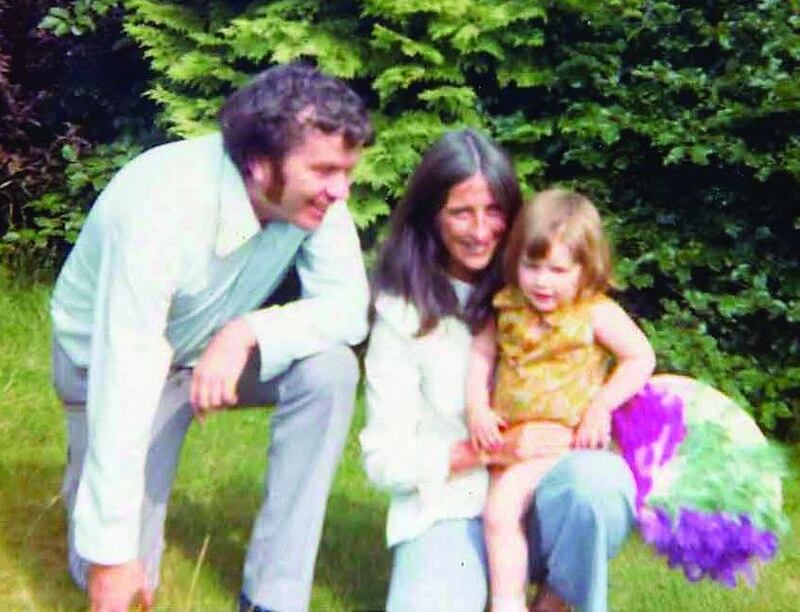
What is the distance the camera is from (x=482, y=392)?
139 inches

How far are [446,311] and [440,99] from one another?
2.40 meters

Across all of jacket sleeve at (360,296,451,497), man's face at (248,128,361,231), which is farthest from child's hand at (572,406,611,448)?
man's face at (248,128,361,231)

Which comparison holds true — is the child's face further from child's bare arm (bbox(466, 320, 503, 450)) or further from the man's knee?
the man's knee

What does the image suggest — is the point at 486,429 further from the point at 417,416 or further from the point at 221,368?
the point at 221,368

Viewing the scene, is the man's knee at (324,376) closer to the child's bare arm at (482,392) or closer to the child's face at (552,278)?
the child's bare arm at (482,392)

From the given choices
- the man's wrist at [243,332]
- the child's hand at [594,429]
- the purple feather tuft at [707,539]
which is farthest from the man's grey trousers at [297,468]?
the purple feather tuft at [707,539]

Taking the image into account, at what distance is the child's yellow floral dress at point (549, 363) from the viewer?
3.43 metres

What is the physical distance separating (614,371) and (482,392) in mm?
319

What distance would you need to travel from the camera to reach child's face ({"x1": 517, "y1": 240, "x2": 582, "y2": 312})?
337cm

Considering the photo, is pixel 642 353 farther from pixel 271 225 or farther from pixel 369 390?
pixel 271 225

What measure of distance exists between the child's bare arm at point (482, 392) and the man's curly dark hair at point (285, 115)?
1.87 ft

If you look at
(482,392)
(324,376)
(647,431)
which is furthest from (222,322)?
(647,431)

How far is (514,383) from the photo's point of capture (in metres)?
3.47

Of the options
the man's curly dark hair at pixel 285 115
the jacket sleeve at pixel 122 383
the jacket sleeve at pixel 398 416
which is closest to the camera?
the jacket sleeve at pixel 122 383
